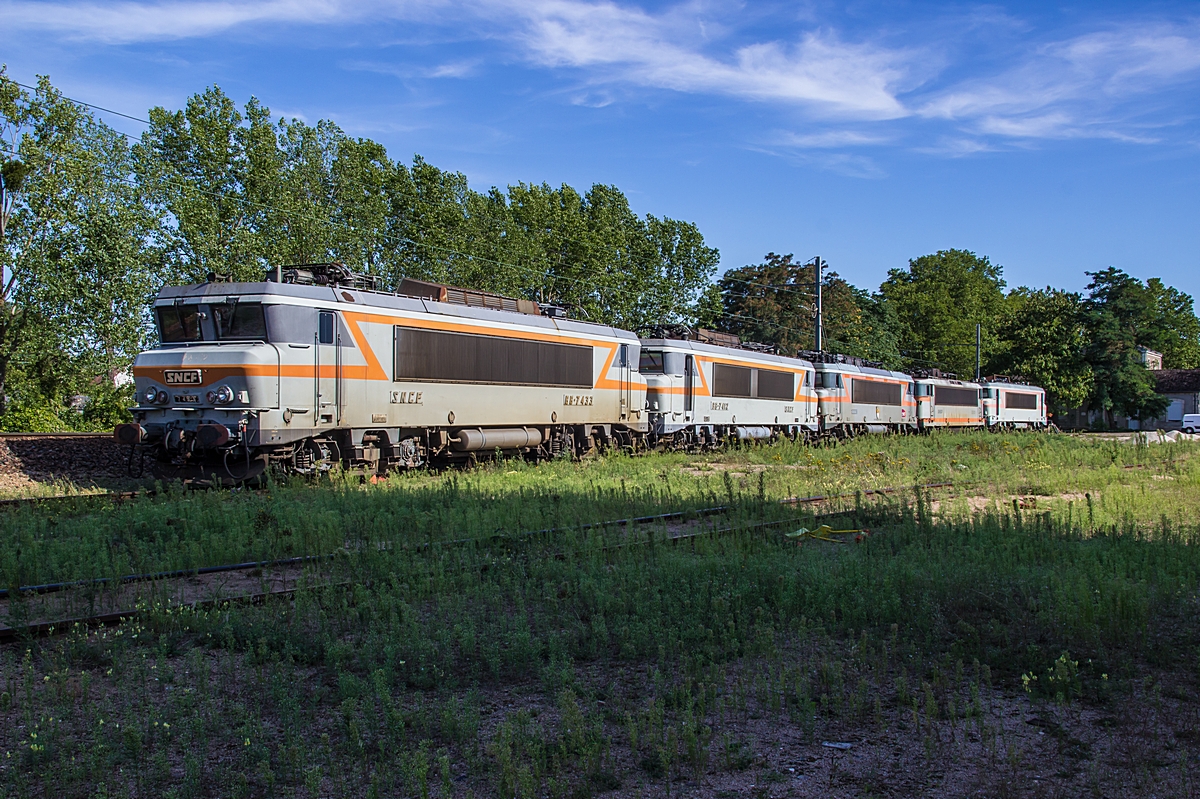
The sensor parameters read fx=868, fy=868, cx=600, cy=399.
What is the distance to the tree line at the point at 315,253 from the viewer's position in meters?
26.6

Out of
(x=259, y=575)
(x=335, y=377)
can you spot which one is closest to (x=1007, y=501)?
(x=335, y=377)

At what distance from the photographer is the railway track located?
6.54 meters

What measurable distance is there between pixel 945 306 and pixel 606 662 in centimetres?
8591

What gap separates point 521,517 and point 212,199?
28.4 m

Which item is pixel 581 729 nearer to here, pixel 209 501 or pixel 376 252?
pixel 209 501

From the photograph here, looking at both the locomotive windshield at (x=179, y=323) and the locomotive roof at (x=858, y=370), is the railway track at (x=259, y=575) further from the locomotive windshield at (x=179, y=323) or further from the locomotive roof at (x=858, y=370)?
the locomotive roof at (x=858, y=370)

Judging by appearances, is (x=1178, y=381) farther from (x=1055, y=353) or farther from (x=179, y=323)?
(x=179, y=323)

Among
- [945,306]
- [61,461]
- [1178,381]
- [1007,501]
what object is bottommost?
[1007,501]

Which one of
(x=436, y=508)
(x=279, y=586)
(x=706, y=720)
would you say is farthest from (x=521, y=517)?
(x=706, y=720)

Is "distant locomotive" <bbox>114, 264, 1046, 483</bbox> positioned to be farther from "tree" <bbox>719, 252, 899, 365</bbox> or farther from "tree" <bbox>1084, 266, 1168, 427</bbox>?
"tree" <bbox>1084, 266, 1168, 427</bbox>

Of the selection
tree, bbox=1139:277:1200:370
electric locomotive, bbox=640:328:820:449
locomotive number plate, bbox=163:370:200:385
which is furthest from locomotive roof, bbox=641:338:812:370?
tree, bbox=1139:277:1200:370

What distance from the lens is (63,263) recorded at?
26.1m

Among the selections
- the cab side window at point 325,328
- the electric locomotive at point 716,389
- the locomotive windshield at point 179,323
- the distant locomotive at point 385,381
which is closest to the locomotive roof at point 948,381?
the electric locomotive at point 716,389

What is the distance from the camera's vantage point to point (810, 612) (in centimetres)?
659
